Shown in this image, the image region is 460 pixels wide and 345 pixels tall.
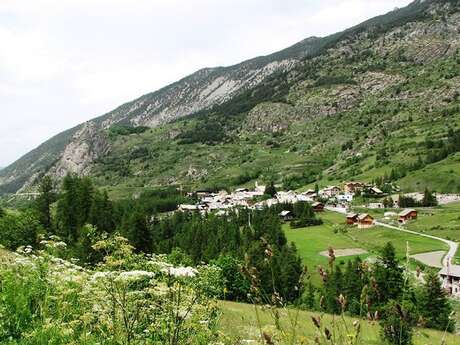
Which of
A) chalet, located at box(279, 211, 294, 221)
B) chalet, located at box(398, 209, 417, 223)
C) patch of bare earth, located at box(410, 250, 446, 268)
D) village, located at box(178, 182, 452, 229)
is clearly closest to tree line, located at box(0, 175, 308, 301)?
patch of bare earth, located at box(410, 250, 446, 268)

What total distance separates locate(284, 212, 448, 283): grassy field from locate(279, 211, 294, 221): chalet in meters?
16.2

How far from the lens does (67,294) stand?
794 cm

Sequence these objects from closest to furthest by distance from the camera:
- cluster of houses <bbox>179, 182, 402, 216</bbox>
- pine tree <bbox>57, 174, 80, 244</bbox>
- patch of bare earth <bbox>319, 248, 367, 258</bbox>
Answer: pine tree <bbox>57, 174, 80, 244</bbox> < patch of bare earth <bbox>319, 248, 367, 258</bbox> < cluster of houses <bbox>179, 182, 402, 216</bbox>

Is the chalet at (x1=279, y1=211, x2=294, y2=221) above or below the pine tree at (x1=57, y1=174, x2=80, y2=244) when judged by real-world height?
below

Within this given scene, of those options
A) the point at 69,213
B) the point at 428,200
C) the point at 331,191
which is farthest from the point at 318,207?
the point at 69,213

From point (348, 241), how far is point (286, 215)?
42.3 m

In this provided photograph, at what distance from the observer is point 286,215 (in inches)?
5433

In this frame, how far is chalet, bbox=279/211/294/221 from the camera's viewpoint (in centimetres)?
13654

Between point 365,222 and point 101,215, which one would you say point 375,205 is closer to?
point 365,222

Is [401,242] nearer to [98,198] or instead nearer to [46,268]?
[98,198]

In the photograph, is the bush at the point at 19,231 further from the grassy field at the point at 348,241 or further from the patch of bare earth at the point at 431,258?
the patch of bare earth at the point at 431,258

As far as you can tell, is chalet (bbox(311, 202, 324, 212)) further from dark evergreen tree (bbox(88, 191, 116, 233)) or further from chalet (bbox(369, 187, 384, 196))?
dark evergreen tree (bbox(88, 191, 116, 233))


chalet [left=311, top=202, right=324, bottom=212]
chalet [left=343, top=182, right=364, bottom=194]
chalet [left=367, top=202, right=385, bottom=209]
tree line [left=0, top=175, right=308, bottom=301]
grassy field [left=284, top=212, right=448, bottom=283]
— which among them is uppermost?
tree line [left=0, top=175, right=308, bottom=301]

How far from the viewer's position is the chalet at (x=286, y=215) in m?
137
